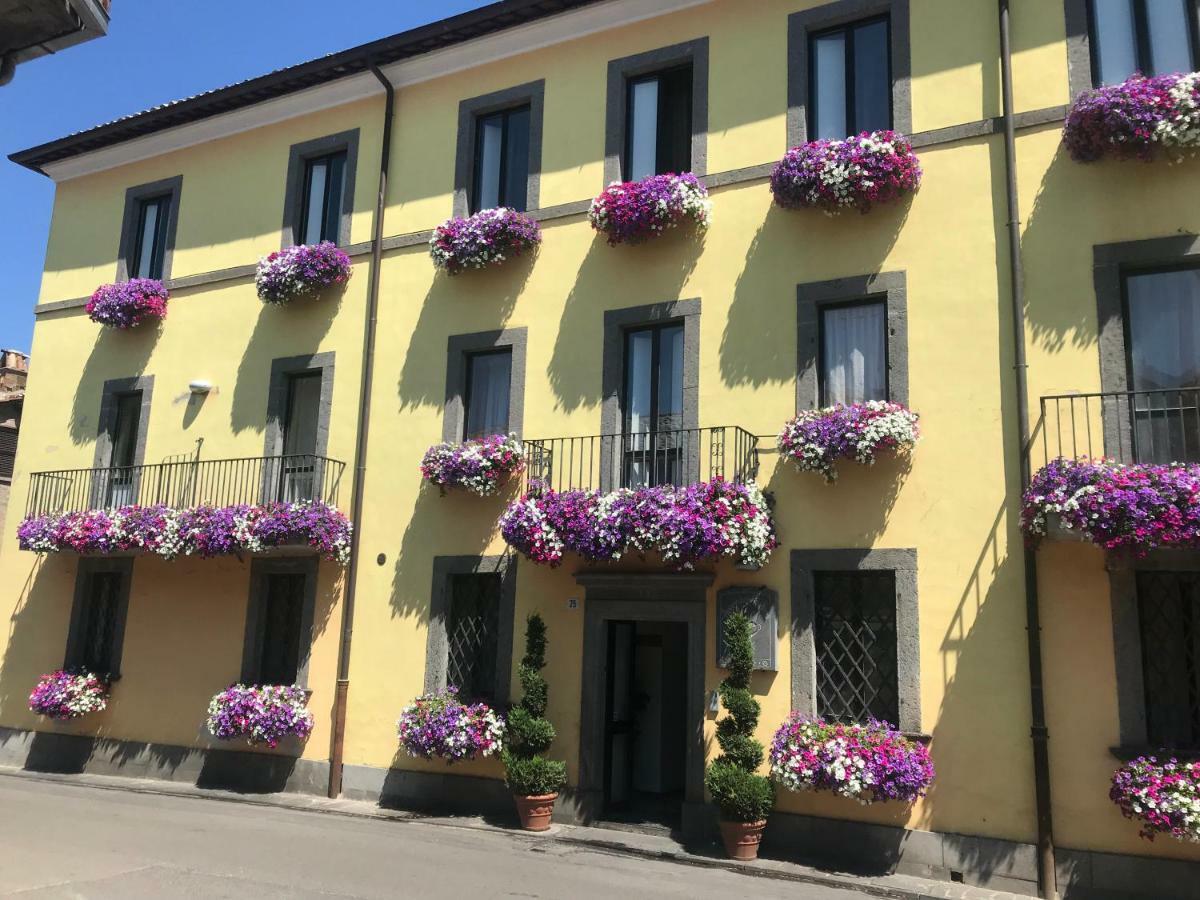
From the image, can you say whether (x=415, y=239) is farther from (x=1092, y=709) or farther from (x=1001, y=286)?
(x=1092, y=709)

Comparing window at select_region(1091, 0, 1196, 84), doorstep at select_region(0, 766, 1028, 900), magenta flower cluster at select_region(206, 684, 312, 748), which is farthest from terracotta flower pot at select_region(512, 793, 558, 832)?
window at select_region(1091, 0, 1196, 84)

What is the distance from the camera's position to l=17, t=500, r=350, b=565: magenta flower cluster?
13.5m

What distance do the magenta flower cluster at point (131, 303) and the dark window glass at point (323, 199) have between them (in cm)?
275

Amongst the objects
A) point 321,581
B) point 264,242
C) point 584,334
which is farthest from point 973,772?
point 264,242

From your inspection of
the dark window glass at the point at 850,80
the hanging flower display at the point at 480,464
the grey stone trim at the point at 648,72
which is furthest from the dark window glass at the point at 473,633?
the dark window glass at the point at 850,80

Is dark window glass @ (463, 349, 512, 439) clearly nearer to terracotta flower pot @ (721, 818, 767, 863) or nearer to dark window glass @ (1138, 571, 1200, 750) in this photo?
terracotta flower pot @ (721, 818, 767, 863)

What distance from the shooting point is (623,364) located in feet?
41.6

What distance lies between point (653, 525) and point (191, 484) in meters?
8.13

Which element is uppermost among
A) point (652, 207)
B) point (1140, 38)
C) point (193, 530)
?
point (1140, 38)

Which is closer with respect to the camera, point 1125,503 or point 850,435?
point 1125,503

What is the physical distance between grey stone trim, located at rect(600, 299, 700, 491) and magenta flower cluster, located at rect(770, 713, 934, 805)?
3.24 m

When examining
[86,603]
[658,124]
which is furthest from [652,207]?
[86,603]

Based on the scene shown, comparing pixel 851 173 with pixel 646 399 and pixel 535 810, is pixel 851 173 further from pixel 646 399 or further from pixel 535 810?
pixel 535 810

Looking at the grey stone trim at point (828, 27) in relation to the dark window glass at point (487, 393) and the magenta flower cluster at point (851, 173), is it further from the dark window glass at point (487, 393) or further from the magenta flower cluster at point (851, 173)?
the dark window glass at point (487, 393)
